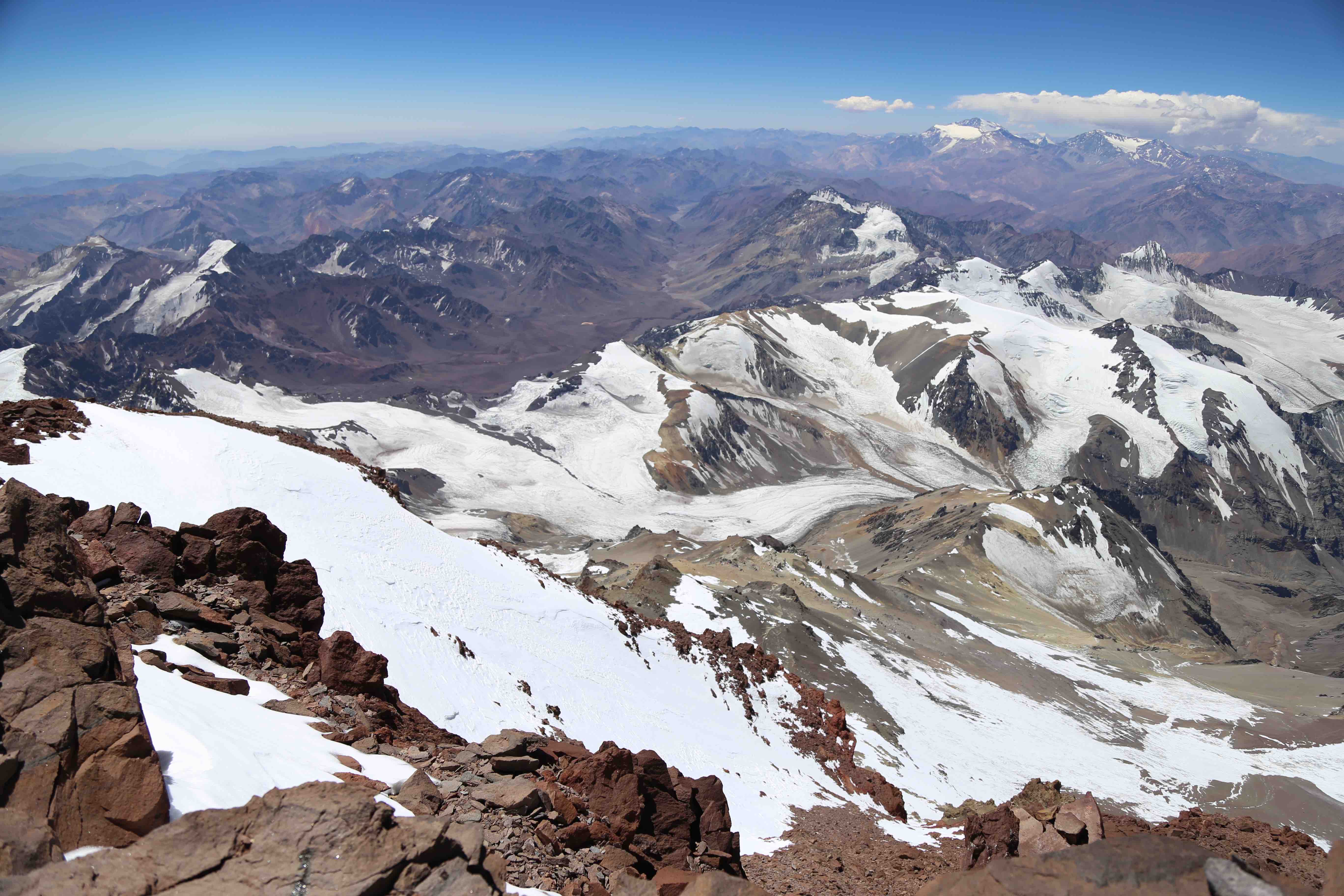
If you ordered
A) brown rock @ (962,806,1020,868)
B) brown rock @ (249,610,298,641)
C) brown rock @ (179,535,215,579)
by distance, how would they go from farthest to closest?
brown rock @ (179,535,215,579) < brown rock @ (249,610,298,641) < brown rock @ (962,806,1020,868)

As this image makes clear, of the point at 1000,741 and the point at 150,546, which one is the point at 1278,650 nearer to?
the point at 1000,741

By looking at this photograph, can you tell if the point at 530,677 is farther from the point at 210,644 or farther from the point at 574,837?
the point at 574,837

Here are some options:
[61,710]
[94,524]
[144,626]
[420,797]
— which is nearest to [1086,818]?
[420,797]

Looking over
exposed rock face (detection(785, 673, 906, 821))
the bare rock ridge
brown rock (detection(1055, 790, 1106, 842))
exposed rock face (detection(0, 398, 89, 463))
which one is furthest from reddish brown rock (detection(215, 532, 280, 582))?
exposed rock face (detection(785, 673, 906, 821))

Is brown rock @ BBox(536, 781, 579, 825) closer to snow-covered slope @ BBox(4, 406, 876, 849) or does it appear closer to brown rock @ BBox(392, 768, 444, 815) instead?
brown rock @ BBox(392, 768, 444, 815)

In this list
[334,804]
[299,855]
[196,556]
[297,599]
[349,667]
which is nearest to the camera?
[299,855]

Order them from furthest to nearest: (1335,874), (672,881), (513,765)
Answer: (513,765), (672,881), (1335,874)
